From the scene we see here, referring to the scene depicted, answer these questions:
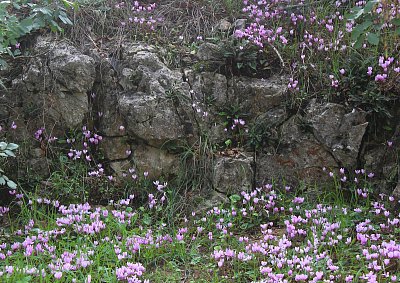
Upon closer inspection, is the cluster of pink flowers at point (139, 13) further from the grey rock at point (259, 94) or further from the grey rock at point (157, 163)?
the grey rock at point (157, 163)

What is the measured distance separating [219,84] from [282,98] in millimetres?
628

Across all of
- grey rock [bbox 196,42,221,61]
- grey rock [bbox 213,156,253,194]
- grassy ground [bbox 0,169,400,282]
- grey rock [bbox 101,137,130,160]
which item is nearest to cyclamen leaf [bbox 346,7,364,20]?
grassy ground [bbox 0,169,400,282]

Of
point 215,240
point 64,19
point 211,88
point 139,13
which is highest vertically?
point 64,19

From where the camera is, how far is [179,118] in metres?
4.62

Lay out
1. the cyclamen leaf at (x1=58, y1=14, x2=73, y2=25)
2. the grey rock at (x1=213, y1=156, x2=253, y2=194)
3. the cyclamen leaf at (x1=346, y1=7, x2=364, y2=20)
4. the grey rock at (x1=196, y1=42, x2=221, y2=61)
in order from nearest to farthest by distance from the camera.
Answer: the cyclamen leaf at (x1=346, y1=7, x2=364, y2=20) < the cyclamen leaf at (x1=58, y1=14, x2=73, y2=25) < the grey rock at (x1=213, y1=156, x2=253, y2=194) < the grey rock at (x1=196, y1=42, x2=221, y2=61)

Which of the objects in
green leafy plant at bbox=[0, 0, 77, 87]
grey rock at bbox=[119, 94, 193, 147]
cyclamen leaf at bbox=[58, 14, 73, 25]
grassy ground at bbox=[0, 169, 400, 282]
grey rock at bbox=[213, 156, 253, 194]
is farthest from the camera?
grey rock at bbox=[119, 94, 193, 147]

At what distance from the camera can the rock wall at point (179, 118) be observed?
440 cm

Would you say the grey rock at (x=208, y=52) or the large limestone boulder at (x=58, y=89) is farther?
the grey rock at (x=208, y=52)

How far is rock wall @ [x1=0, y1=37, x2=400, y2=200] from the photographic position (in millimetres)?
4402

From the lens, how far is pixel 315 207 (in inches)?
164

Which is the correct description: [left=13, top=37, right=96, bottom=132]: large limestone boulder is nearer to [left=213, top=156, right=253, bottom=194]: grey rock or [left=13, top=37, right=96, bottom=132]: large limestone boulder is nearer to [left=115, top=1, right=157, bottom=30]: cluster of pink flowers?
[left=115, top=1, right=157, bottom=30]: cluster of pink flowers

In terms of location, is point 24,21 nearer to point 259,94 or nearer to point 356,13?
point 259,94

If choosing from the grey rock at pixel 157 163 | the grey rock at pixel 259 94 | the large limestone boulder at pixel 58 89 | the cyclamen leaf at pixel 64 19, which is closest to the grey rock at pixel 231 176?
the grey rock at pixel 157 163

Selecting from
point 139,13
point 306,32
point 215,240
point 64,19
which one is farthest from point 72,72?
point 306,32
